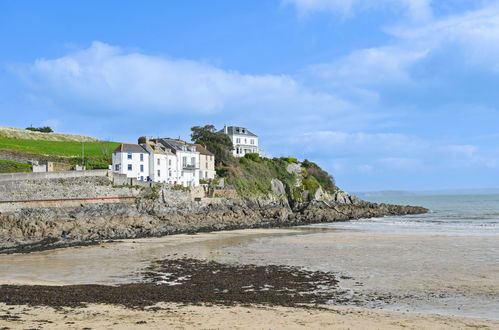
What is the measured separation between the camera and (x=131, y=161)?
6000 centimetres

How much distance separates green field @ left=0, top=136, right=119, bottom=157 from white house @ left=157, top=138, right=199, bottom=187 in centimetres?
1087

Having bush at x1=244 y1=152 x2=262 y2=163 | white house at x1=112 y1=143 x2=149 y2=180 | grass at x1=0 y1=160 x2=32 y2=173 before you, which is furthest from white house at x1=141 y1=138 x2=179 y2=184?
bush at x1=244 y1=152 x2=262 y2=163

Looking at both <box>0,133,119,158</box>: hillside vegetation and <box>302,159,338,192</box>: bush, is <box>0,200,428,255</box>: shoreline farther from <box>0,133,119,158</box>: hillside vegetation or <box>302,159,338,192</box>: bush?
<box>0,133,119,158</box>: hillside vegetation

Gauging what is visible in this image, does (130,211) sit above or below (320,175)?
below

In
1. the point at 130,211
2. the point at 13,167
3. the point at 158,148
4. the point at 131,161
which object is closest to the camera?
the point at 130,211

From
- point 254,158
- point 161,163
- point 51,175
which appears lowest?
point 51,175

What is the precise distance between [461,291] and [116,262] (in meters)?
16.9

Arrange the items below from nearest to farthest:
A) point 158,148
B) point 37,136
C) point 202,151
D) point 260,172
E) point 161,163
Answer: point 161,163, point 158,148, point 202,151, point 260,172, point 37,136

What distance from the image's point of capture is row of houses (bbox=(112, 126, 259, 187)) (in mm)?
59719

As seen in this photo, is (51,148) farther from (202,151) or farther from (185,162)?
(202,151)

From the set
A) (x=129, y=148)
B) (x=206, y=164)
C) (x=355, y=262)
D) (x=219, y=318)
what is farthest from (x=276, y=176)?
(x=219, y=318)

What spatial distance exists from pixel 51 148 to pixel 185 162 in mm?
20923

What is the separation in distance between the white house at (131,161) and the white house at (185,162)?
553cm

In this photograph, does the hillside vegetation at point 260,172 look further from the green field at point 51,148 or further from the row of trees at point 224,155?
the green field at point 51,148
